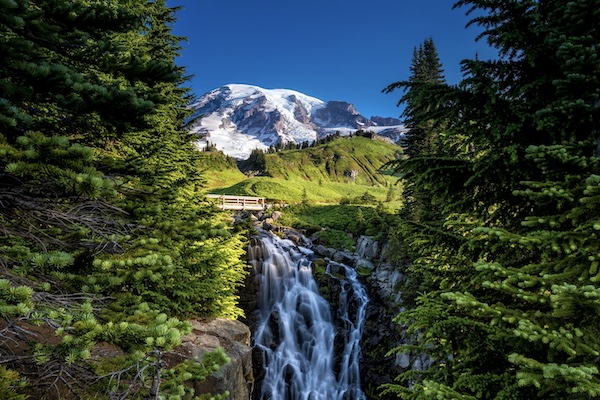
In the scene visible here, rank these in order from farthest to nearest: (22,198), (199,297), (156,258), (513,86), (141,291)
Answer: (199,297) < (141,291) < (513,86) < (156,258) < (22,198)

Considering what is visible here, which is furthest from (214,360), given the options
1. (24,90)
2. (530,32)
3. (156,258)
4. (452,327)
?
(530,32)

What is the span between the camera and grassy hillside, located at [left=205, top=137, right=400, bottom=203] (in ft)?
195

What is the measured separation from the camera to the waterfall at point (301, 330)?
16.9 m

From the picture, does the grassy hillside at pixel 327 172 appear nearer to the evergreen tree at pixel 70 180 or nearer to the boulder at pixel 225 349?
the boulder at pixel 225 349

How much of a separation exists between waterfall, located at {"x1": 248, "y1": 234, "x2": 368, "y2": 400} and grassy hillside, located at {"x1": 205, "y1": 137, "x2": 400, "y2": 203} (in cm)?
3228

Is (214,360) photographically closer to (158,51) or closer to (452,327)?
(452,327)

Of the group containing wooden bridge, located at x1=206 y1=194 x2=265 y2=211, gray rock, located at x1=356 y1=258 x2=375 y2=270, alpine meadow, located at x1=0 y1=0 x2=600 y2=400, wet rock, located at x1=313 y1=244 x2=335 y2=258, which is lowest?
gray rock, located at x1=356 y1=258 x2=375 y2=270

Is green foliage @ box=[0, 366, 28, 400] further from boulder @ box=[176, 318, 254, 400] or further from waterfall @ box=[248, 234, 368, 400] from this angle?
waterfall @ box=[248, 234, 368, 400]

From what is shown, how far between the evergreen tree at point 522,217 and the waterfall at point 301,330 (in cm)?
1468

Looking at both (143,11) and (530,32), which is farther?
(143,11)

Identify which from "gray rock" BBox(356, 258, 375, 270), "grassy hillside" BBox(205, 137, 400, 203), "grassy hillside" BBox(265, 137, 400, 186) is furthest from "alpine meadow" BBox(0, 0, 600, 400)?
"grassy hillside" BBox(265, 137, 400, 186)

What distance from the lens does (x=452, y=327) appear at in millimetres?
4102

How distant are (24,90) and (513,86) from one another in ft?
22.1

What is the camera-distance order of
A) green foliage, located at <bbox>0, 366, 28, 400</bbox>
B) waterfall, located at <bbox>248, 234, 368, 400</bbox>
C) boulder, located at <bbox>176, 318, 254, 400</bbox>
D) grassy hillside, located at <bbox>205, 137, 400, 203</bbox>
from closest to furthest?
green foliage, located at <bbox>0, 366, 28, 400</bbox> < boulder, located at <bbox>176, 318, 254, 400</bbox> < waterfall, located at <bbox>248, 234, 368, 400</bbox> < grassy hillside, located at <bbox>205, 137, 400, 203</bbox>
